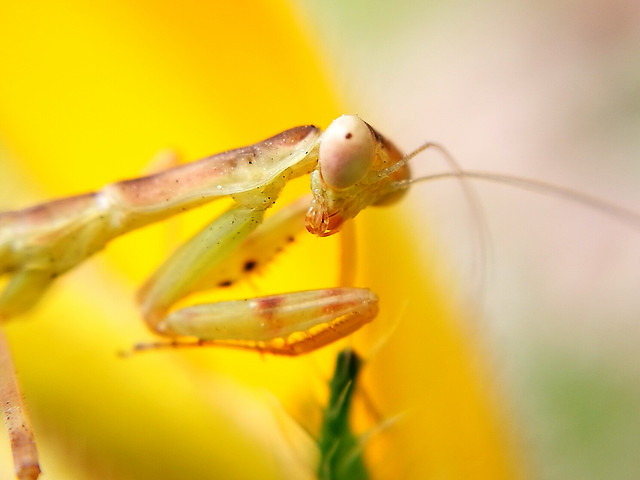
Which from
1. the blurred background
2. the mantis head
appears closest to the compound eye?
the mantis head

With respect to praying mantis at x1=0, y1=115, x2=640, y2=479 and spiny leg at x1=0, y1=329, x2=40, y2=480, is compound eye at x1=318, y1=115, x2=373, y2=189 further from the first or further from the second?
spiny leg at x1=0, y1=329, x2=40, y2=480

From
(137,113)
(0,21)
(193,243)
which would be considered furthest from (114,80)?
(193,243)

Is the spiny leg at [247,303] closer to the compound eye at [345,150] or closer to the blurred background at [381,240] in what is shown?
the blurred background at [381,240]

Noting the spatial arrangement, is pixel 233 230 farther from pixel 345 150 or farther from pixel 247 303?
pixel 345 150

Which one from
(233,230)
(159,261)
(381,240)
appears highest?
(159,261)

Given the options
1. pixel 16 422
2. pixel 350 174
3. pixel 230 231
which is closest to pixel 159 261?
pixel 230 231

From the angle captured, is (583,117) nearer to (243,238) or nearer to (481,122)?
(481,122)
